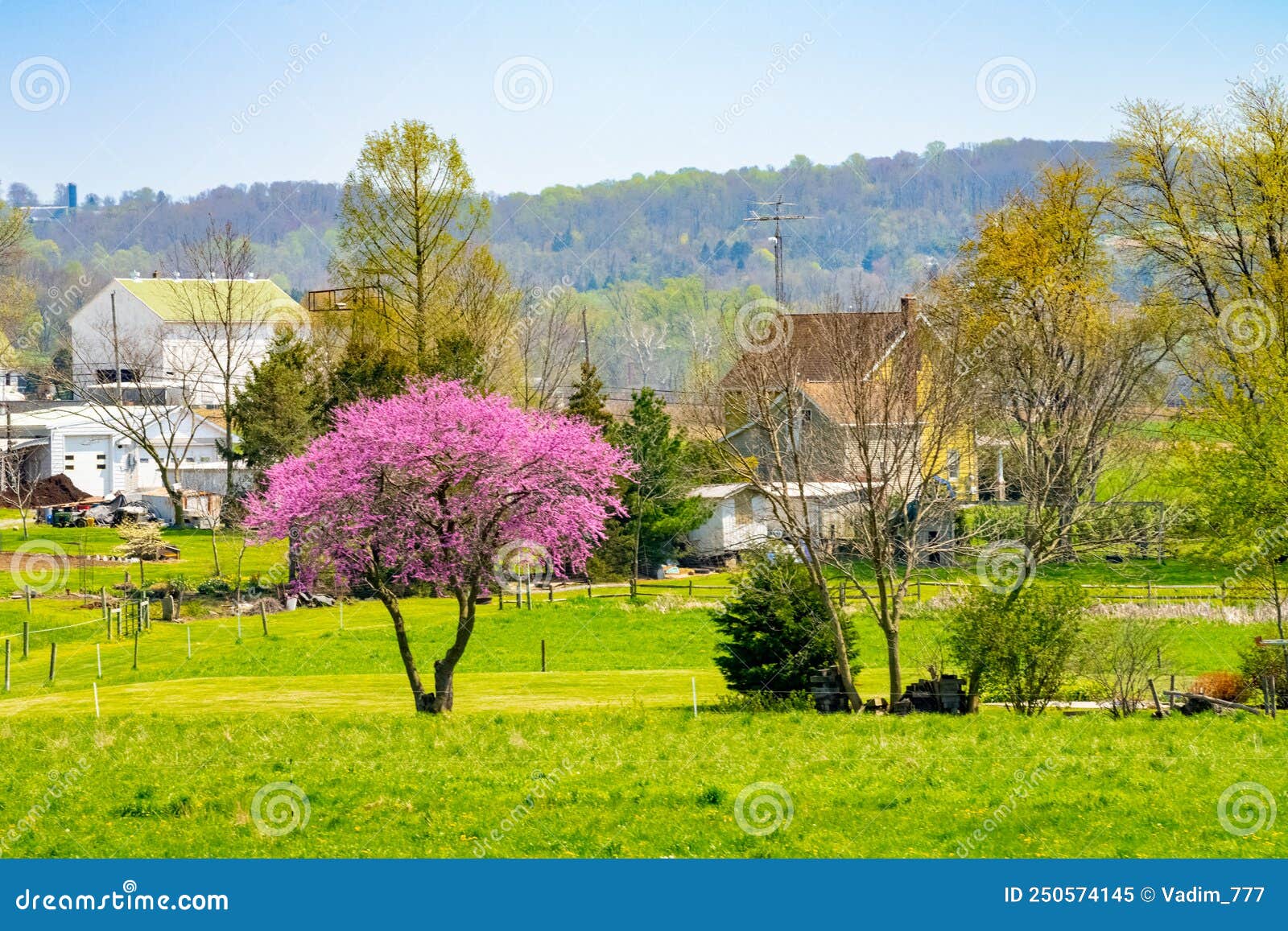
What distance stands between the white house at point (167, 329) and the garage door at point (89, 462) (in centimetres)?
1274

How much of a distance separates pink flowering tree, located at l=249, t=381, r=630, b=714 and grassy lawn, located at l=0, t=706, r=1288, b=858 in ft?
9.30

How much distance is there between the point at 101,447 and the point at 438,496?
56.0 metres

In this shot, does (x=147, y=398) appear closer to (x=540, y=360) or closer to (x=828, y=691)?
(x=540, y=360)

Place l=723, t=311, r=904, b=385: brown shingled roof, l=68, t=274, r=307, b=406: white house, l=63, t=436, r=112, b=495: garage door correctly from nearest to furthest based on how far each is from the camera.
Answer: l=723, t=311, r=904, b=385: brown shingled roof < l=63, t=436, r=112, b=495: garage door < l=68, t=274, r=307, b=406: white house

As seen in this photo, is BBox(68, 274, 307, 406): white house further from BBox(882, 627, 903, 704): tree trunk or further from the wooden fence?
BBox(882, 627, 903, 704): tree trunk

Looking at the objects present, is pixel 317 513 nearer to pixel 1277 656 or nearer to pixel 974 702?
pixel 974 702

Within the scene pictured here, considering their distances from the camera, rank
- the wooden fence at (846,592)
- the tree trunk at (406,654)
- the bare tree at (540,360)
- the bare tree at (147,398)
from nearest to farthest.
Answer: the tree trunk at (406,654), the wooden fence at (846,592), the bare tree at (147,398), the bare tree at (540,360)

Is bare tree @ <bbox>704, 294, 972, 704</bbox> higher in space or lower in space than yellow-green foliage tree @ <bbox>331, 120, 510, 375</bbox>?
lower

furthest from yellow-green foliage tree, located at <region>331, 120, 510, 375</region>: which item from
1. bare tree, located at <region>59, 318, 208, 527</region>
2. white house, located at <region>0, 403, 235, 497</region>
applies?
white house, located at <region>0, 403, 235, 497</region>

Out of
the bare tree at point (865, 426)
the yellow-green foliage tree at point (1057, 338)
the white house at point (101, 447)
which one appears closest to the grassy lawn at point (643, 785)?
the bare tree at point (865, 426)

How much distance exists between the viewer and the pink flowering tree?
23.4 metres

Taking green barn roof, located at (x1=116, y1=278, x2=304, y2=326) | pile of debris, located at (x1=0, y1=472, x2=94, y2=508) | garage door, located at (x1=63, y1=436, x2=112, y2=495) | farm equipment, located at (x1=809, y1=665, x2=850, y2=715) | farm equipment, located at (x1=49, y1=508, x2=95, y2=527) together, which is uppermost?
green barn roof, located at (x1=116, y1=278, x2=304, y2=326)

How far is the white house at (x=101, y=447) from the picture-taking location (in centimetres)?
7262

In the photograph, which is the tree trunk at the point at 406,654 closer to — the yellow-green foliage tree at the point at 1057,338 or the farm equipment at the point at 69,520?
the yellow-green foliage tree at the point at 1057,338
